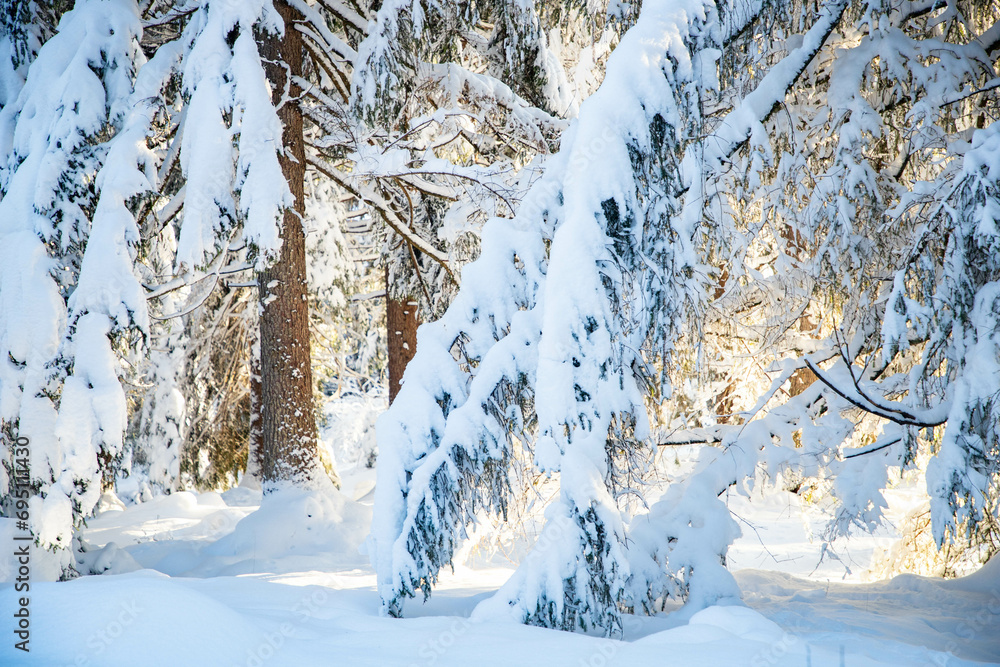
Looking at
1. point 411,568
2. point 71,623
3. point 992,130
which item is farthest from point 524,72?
point 71,623

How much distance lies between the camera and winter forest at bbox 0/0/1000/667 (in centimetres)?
387

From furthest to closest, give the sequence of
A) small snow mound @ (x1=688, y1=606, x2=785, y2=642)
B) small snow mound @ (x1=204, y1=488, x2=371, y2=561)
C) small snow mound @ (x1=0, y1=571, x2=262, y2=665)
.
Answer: small snow mound @ (x1=204, y1=488, x2=371, y2=561)
small snow mound @ (x1=688, y1=606, x2=785, y2=642)
small snow mound @ (x1=0, y1=571, x2=262, y2=665)

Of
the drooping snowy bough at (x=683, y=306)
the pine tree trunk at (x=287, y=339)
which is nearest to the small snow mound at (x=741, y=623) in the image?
the drooping snowy bough at (x=683, y=306)

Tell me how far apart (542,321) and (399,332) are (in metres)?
5.42

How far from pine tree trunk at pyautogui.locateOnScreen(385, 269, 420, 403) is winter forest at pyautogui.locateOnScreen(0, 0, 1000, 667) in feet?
1.19

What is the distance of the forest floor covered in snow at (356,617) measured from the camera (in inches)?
123

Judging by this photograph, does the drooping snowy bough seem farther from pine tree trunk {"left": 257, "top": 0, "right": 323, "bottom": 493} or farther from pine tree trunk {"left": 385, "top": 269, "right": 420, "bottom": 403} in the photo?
pine tree trunk {"left": 385, "top": 269, "right": 420, "bottom": 403}

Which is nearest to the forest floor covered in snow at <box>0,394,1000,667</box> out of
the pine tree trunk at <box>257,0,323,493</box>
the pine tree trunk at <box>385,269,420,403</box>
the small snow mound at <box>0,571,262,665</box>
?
the small snow mound at <box>0,571,262,665</box>

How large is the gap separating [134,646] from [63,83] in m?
5.41

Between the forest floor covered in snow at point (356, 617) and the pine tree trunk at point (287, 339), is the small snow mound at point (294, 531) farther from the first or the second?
the pine tree trunk at point (287, 339)

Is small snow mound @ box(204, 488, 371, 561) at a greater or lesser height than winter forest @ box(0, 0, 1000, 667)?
lesser

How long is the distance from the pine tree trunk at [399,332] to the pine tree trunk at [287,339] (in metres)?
1.99

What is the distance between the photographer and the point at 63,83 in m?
6.12

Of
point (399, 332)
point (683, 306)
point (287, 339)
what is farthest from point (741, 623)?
point (399, 332)
